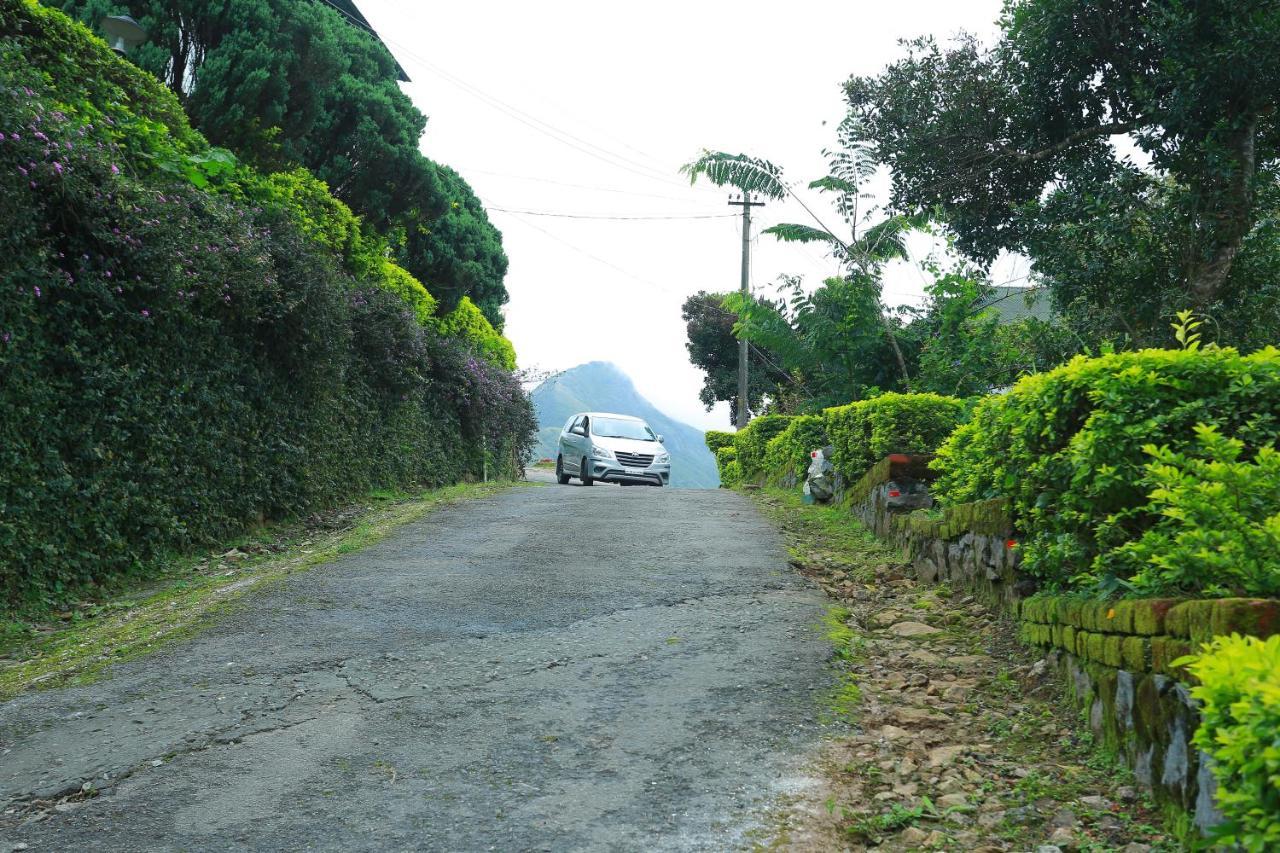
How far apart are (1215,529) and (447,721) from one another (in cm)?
355

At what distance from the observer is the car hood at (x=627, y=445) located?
20.2 meters

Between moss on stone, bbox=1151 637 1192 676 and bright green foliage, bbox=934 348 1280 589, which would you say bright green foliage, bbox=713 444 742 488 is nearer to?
bright green foliage, bbox=934 348 1280 589

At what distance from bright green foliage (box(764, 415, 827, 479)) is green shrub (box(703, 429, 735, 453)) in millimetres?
8578

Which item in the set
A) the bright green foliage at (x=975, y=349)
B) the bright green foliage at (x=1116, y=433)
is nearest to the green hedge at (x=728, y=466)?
the bright green foliage at (x=975, y=349)

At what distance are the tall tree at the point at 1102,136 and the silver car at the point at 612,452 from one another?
8.21 metres

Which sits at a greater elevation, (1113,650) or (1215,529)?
(1215,529)

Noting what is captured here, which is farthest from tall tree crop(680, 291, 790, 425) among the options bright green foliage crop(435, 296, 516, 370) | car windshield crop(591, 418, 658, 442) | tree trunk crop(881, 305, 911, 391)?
tree trunk crop(881, 305, 911, 391)

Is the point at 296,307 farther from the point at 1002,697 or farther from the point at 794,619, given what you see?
the point at 1002,697

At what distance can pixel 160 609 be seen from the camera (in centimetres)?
705

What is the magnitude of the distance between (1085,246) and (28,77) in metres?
11.4

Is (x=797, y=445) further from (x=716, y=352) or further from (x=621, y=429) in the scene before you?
(x=716, y=352)

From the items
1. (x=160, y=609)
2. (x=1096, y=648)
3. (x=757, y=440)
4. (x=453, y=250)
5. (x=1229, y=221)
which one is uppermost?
(x=453, y=250)

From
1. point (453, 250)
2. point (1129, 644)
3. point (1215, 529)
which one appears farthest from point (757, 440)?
point (1215, 529)

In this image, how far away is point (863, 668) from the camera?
5.66 meters
